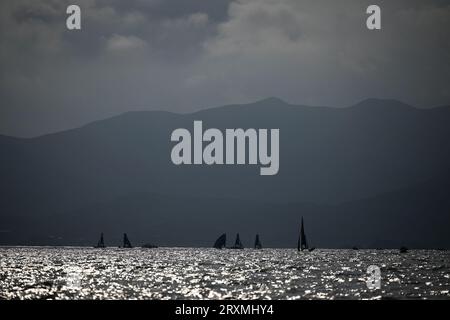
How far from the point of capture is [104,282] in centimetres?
8631
